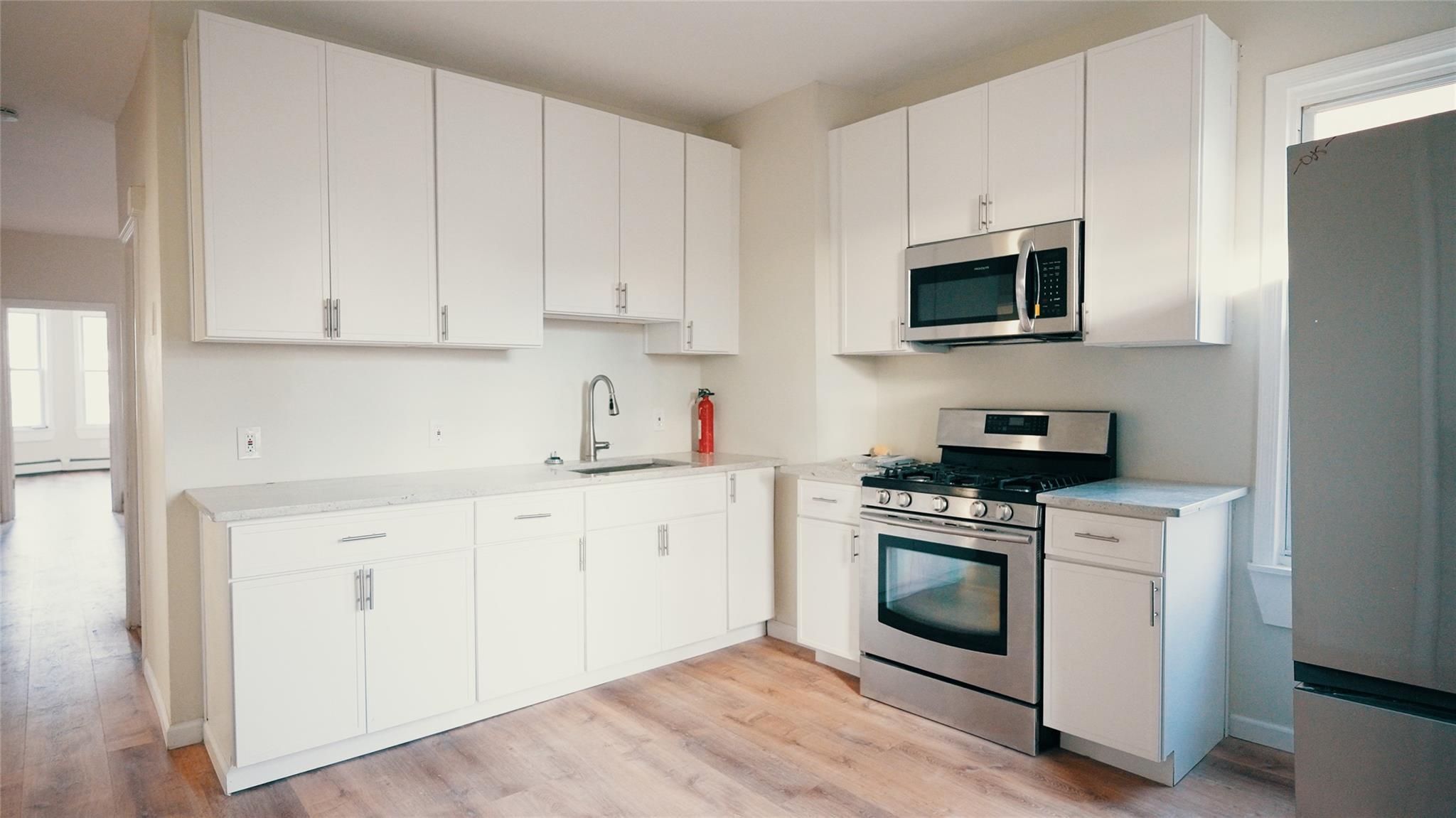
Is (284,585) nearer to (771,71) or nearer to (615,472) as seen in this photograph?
(615,472)

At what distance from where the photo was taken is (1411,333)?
5.42 feet

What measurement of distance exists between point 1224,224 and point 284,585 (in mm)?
3276

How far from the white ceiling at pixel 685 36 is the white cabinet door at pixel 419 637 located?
201cm

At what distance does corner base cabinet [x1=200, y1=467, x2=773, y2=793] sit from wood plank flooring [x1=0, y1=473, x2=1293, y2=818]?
126mm

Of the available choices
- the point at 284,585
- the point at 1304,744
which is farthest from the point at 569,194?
the point at 1304,744

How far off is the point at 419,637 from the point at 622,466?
1.31 metres

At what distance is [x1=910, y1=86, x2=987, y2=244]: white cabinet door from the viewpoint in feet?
10.4

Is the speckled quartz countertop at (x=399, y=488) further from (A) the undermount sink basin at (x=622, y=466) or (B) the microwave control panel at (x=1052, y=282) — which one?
(B) the microwave control panel at (x=1052, y=282)

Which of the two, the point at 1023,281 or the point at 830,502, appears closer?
the point at 1023,281

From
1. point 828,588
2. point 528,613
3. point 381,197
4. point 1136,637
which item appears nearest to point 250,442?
point 381,197

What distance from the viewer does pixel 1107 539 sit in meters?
2.52

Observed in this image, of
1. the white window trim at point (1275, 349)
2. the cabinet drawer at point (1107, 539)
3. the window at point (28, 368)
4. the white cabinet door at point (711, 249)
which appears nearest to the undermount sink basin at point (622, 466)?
the white cabinet door at point (711, 249)

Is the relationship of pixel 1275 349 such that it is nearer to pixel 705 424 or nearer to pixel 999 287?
pixel 999 287

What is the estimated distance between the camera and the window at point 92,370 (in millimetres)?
10781
